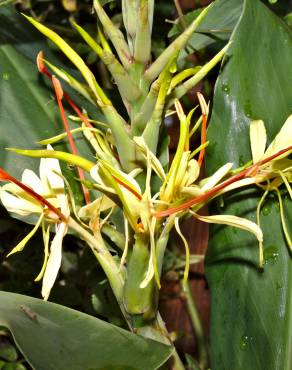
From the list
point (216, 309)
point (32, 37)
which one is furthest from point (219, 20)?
point (216, 309)

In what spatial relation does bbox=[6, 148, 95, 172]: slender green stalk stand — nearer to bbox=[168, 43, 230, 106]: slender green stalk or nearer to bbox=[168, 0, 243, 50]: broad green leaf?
bbox=[168, 43, 230, 106]: slender green stalk

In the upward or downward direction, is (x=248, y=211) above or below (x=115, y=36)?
below

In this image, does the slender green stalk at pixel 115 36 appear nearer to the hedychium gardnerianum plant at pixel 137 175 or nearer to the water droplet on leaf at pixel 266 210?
the hedychium gardnerianum plant at pixel 137 175

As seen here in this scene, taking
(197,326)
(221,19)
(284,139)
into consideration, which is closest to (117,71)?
(284,139)

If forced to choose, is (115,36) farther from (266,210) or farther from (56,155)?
(266,210)

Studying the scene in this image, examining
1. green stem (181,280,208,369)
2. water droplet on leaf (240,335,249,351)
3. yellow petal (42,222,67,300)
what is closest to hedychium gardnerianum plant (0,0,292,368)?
yellow petal (42,222,67,300)

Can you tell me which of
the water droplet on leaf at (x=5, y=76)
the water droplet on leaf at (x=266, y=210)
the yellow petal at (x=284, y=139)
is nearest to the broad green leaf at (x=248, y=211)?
the water droplet on leaf at (x=266, y=210)

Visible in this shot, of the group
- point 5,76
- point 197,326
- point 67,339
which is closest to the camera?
point 67,339
